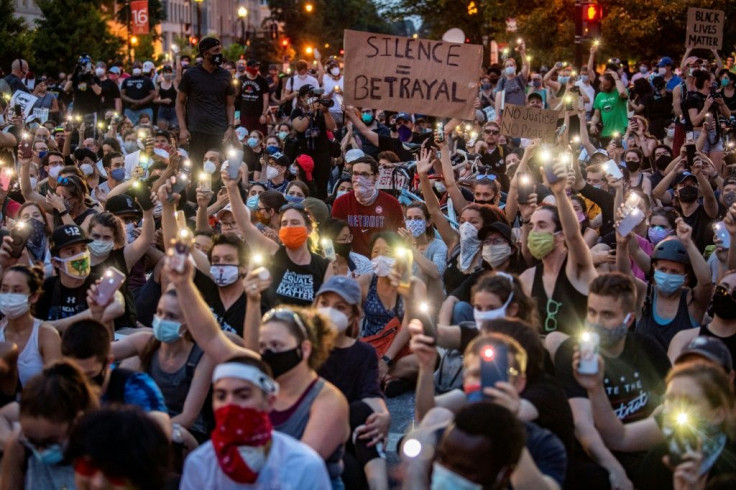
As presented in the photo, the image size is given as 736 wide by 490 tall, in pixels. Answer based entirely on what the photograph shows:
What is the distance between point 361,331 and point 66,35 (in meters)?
41.4

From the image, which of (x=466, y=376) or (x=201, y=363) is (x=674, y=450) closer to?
(x=466, y=376)

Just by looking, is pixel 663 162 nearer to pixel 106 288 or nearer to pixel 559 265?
pixel 559 265

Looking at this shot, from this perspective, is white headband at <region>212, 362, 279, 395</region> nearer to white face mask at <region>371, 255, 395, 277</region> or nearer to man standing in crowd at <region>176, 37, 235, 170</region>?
white face mask at <region>371, 255, 395, 277</region>

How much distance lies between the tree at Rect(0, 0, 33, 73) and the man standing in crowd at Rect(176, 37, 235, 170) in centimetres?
2814

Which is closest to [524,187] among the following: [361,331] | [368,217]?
[368,217]

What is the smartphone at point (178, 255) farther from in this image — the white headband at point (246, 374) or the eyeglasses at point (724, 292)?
the eyeglasses at point (724, 292)

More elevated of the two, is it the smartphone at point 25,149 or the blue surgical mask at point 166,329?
the smartphone at point 25,149

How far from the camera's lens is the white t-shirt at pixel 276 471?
4270mm

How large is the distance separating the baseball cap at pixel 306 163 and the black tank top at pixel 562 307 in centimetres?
722

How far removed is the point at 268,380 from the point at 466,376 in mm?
811

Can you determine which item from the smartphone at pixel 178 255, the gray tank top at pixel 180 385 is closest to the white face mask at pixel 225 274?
the gray tank top at pixel 180 385

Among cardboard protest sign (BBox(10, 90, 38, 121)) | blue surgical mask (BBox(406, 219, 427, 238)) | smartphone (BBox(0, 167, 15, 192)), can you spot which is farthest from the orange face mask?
cardboard protest sign (BBox(10, 90, 38, 121))

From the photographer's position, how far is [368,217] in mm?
10023

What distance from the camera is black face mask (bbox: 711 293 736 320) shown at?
253 inches
